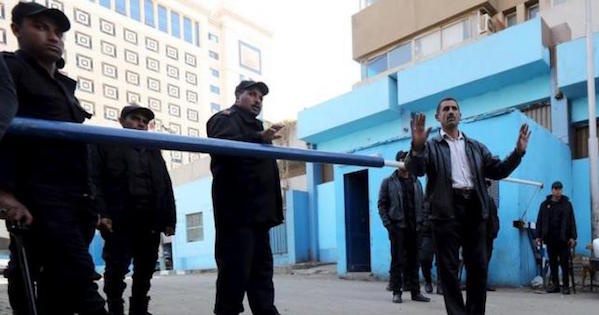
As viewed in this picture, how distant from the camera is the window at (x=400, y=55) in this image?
17.6m

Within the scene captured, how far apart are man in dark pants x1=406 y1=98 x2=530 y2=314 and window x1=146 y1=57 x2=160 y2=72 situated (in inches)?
Answer: 2825

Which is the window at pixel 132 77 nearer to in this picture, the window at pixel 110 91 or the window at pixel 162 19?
the window at pixel 110 91

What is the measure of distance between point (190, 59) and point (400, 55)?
63.8m

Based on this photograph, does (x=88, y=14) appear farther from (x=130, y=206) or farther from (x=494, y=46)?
(x=130, y=206)

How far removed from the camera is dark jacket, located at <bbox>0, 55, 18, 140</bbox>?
2.43 meters

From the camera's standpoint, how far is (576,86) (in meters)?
11.8

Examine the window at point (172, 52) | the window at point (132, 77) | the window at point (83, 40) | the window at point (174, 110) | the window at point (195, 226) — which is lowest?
the window at point (195, 226)

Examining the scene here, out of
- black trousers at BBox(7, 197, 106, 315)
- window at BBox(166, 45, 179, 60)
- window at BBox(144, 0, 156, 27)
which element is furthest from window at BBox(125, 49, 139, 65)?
black trousers at BBox(7, 197, 106, 315)

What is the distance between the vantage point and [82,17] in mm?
63531

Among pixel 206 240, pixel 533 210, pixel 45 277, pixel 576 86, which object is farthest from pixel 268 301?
pixel 206 240

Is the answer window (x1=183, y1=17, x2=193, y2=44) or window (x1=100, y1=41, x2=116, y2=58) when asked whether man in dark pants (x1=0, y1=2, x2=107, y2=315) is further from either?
window (x1=183, y1=17, x2=193, y2=44)

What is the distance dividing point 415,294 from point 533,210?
162 inches

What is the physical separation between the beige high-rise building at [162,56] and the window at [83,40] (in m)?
0.11

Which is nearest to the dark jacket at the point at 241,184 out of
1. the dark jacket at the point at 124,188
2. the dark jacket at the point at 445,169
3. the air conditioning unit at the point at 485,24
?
the dark jacket at the point at 124,188
